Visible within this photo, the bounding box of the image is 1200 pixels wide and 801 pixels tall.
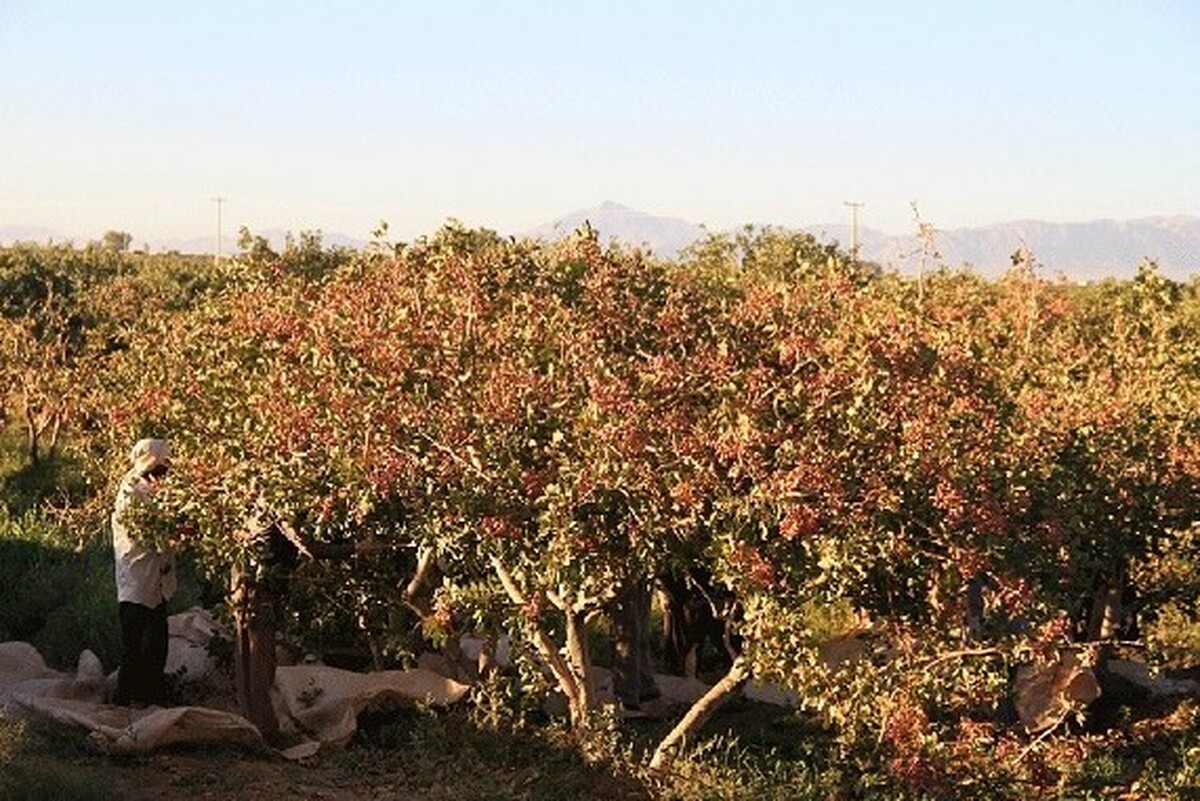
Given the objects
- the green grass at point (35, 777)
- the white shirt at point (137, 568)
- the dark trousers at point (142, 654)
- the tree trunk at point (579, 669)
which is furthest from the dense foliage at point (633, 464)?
the green grass at point (35, 777)

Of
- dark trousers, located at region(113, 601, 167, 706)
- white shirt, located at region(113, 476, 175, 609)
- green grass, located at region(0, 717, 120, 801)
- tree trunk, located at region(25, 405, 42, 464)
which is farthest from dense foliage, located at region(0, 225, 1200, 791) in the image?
tree trunk, located at region(25, 405, 42, 464)

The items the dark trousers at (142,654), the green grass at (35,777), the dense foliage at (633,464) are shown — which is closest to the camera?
the green grass at (35,777)

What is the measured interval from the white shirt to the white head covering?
0.21m

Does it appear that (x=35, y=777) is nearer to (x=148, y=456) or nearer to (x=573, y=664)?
(x=148, y=456)

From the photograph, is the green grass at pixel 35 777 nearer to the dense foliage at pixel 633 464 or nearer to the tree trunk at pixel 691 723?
the dense foliage at pixel 633 464

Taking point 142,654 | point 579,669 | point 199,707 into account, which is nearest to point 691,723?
point 579,669

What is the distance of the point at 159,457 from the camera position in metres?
11.4

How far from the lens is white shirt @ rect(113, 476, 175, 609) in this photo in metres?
11.7

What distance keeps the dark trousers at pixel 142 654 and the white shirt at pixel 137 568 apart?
0.25 feet

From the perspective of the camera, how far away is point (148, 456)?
1137 cm

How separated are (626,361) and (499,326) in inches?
35.2

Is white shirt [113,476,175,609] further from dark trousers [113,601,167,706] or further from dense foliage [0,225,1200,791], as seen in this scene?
dense foliage [0,225,1200,791]

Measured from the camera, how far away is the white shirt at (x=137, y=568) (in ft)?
38.3

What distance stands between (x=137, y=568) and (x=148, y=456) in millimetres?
966
